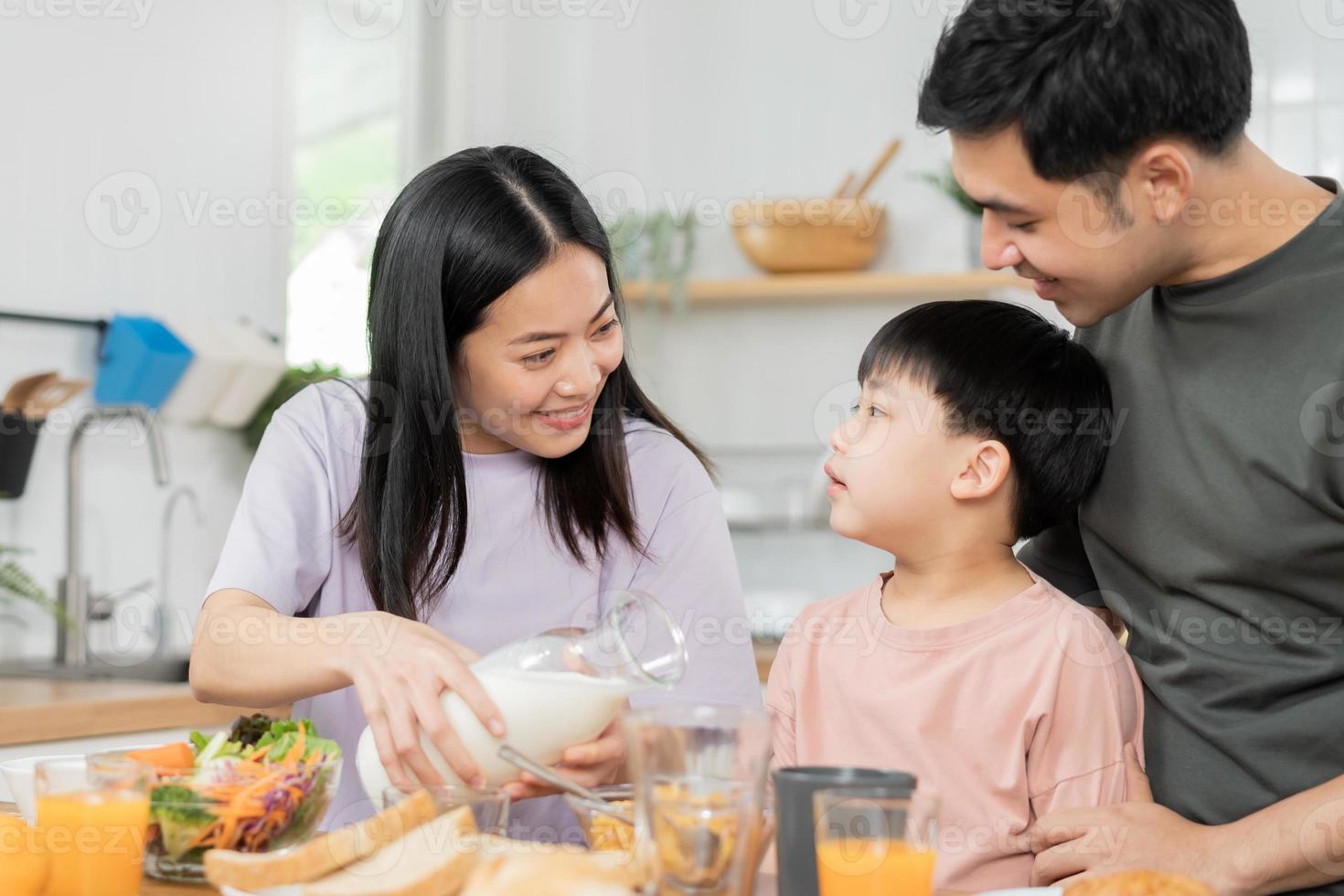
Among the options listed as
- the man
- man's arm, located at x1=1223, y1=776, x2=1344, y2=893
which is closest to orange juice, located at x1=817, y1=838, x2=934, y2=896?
the man

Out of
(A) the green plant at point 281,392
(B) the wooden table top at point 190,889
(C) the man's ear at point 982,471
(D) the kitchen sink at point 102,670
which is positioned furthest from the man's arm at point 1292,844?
(A) the green plant at point 281,392

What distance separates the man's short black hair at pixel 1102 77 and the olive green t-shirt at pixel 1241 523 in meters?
0.17

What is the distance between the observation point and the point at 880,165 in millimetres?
3654

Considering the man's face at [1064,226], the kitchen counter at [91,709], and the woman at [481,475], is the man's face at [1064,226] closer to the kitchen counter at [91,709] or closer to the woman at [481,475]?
the woman at [481,475]

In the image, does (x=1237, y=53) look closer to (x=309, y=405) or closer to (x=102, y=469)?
(x=309, y=405)

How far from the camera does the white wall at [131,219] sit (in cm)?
272

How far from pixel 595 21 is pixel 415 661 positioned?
3.33 meters

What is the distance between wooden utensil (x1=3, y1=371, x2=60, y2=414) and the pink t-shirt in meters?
1.77

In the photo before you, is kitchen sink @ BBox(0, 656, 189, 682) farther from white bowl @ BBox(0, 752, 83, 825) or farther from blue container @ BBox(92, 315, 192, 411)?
white bowl @ BBox(0, 752, 83, 825)

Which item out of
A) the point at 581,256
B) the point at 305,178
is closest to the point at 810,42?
the point at 305,178

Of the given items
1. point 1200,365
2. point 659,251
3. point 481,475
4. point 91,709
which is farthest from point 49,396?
point 1200,365

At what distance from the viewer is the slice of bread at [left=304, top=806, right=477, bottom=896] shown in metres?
0.89

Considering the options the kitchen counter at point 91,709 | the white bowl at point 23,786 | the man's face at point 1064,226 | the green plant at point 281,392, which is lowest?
the kitchen counter at point 91,709

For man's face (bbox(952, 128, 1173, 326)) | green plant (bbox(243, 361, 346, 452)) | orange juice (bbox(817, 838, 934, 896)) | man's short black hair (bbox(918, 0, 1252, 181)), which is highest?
man's short black hair (bbox(918, 0, 1252, 181))
